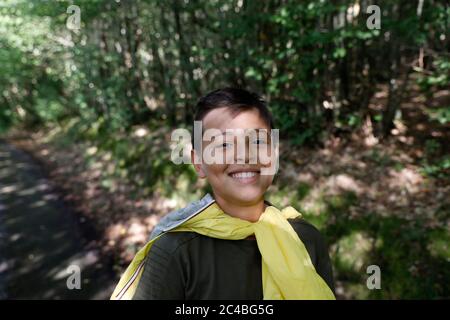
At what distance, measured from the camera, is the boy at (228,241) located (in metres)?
1.50

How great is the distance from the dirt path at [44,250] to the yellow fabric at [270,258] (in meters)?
4.89

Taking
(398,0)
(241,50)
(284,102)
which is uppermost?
(398,0)

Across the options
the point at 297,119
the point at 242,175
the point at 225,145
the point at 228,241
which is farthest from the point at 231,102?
the point at 297,119

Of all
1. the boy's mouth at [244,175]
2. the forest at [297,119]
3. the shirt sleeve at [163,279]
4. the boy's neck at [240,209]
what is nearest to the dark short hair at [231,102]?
the boy's mouth at [244,175]

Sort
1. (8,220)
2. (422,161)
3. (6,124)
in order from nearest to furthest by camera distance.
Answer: (422,161) → (8,220) → (6,124)

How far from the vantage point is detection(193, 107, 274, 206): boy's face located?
5.24 ft

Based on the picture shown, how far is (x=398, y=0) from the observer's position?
19.9 ft

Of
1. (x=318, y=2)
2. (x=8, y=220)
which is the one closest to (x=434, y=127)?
(x=318, y=2)

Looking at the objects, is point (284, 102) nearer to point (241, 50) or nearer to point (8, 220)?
point (241, 50)

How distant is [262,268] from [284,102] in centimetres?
600

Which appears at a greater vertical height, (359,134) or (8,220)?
(359,134)

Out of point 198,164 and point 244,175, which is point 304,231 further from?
point 198,164

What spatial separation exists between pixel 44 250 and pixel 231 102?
7.12 m

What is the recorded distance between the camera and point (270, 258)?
1551 millimetres
